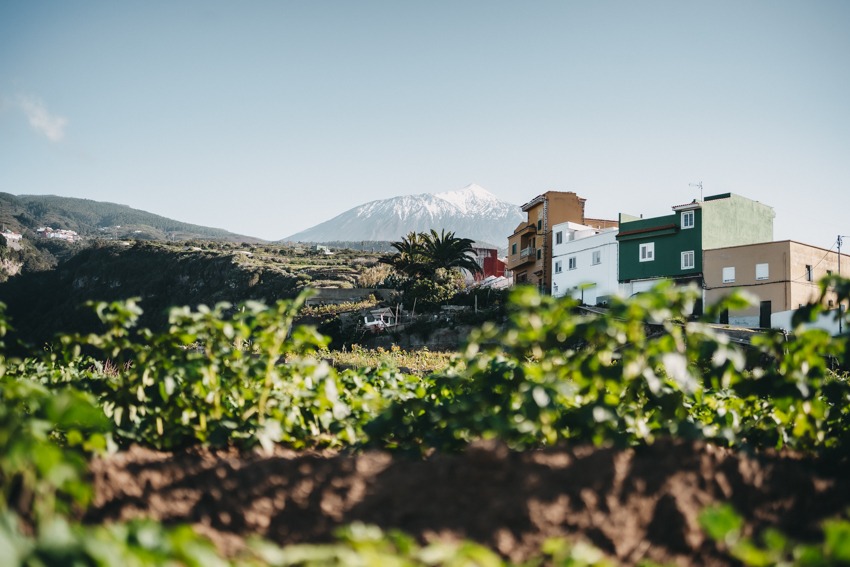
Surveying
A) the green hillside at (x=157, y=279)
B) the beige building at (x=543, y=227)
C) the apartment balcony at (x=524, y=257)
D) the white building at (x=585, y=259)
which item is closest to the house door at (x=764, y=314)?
the white building at (x=585, y=259)

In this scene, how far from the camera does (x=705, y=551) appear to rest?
6.22 ft

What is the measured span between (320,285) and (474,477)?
5432 centimetres

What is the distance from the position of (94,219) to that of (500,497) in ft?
591

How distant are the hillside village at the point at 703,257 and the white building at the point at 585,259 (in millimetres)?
63

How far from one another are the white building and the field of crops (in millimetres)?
35354

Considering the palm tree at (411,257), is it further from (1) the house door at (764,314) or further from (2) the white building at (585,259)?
(1) the house door at (764,314)

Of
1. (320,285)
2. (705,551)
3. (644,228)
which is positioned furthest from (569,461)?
(320,285)

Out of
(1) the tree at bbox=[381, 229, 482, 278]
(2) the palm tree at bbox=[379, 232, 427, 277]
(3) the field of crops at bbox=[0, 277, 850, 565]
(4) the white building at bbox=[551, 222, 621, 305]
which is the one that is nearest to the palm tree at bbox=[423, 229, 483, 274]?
(1) the tree at bbox=[381, 229, 482, 278]

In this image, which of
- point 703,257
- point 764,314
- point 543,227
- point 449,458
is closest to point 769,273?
point 764,314

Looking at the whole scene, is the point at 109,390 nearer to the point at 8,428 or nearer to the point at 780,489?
the point at 8,428

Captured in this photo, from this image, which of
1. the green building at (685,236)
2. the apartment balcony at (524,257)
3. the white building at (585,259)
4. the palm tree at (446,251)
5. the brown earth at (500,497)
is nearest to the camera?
the brown earth at (500,497)

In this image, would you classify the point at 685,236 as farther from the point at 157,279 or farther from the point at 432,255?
the point at 157,279

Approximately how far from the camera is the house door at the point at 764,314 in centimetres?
3256

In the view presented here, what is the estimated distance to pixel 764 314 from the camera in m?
32.8
